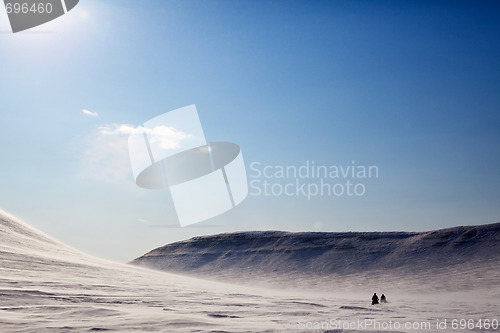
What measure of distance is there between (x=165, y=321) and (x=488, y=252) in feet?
139

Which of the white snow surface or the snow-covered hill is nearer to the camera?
the white snow surface

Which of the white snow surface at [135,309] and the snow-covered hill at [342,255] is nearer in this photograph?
the white snow surface at [135,309]

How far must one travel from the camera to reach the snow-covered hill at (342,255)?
133ft

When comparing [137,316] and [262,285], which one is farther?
[262,285]

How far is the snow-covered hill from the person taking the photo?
40.6 m

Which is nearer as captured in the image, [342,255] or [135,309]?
[135,309]

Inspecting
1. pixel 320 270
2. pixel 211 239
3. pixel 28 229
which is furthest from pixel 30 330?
pixel 211 239

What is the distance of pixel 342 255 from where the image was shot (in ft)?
164

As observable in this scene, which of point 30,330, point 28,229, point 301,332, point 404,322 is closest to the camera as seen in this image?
point 30,330

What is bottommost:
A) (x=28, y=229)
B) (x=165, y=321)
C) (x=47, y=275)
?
(x=165, y=321)

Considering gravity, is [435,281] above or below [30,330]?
below

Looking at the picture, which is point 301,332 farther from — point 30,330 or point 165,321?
point 30,330

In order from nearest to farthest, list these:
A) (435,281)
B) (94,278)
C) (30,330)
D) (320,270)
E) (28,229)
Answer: (30,330) → (94,278) → (28,229) → (435,281) → (320,270)

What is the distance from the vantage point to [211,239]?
65250mm
